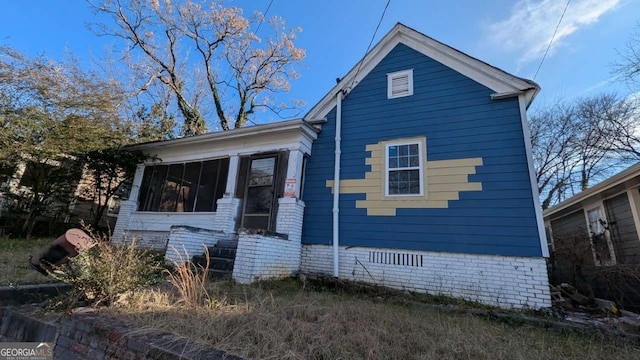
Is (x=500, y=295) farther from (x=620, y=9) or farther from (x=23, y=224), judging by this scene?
(x=23, y=224)

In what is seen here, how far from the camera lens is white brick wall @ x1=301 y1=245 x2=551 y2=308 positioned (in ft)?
17.0

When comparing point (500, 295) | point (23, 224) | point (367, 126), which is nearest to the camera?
point (500, 295)

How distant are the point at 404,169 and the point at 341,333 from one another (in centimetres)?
456

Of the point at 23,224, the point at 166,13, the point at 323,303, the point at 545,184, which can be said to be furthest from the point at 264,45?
the point at 545,184

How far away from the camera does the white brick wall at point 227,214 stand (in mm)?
7562

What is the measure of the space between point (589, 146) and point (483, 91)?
51.8 feet

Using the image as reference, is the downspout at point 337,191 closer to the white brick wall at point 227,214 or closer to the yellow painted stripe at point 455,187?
the yellow painted stripe at point 455,187

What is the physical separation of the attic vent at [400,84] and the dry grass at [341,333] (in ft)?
17.0

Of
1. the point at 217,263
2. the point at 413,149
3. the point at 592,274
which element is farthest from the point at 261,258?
the point at 592,274

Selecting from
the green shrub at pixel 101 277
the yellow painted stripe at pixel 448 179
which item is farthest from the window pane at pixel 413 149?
the green shrub at pixel 101 277

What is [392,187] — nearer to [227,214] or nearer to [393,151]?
[393,151]

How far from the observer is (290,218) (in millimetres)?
6914

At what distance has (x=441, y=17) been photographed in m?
6.64

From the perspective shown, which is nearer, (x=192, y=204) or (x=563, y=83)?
(x=192, y=204)
